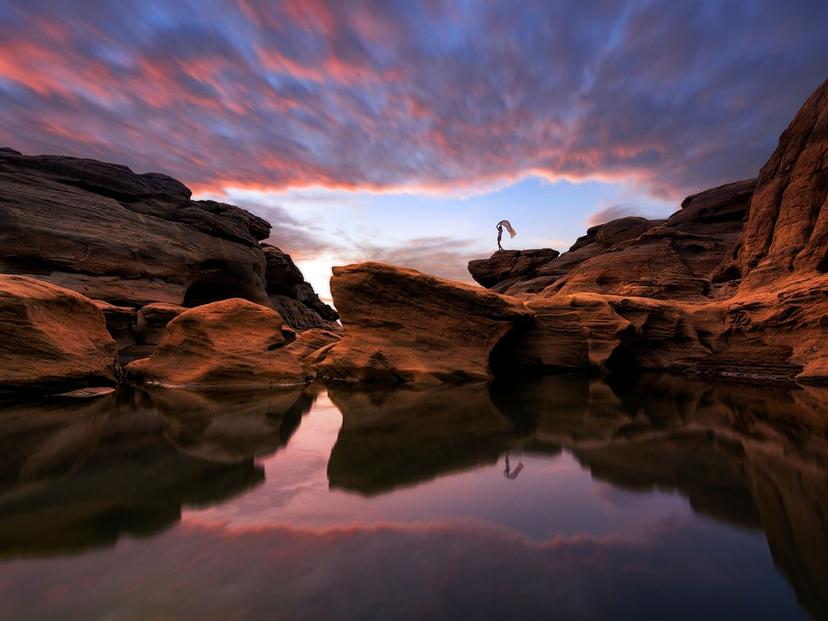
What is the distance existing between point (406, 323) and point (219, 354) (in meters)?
5.12

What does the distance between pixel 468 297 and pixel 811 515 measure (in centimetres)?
940

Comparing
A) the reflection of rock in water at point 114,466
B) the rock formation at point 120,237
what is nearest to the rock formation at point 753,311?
the reflection of rock in water at point 114,466

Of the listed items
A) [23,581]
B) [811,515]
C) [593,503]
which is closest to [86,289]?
[23,581]

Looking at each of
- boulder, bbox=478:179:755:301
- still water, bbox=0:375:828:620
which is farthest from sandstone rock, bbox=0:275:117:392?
boulder, bbox=478:179:755:301

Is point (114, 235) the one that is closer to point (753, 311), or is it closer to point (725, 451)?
point (725, 451)

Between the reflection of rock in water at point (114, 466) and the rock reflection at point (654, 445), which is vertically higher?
the rock reflection at point (654, 445)

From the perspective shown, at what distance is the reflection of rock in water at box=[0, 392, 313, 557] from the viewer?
2850 millimetres

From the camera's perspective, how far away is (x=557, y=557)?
2.43 metres

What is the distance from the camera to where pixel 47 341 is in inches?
330

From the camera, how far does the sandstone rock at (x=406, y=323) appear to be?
1158 centimetres

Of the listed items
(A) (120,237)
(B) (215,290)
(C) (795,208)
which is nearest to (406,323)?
(C) (795,208)

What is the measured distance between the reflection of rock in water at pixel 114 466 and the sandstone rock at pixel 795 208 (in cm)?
1737

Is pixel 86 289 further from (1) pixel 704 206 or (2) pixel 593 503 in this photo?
(1) pixel 704 206

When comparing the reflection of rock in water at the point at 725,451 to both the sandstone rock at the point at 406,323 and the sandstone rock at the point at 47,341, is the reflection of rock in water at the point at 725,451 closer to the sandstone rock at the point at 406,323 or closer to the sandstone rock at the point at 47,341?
the sandstone rock at the point at 406,323
